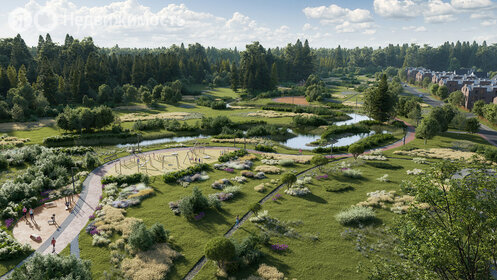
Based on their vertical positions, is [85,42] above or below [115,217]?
above

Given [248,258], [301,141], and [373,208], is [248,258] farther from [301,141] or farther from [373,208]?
[301,141]

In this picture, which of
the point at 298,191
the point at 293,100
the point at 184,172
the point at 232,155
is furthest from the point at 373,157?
the point at 293,100

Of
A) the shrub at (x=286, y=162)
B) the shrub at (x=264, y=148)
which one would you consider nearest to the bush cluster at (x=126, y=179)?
the shrub at (x=286, y=162)

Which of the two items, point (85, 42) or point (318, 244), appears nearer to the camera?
point (318, 244)

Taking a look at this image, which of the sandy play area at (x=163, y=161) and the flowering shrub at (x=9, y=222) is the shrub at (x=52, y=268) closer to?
the flowering shrub at (x=9, y=222)

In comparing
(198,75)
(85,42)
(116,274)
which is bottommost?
(116,274)

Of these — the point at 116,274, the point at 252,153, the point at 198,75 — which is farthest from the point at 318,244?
the point at 198,75

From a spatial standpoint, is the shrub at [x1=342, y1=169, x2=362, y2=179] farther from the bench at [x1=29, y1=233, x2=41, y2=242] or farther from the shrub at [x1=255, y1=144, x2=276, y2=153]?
the bench at [x1=29, y1=233, x2=41, y2=242]
